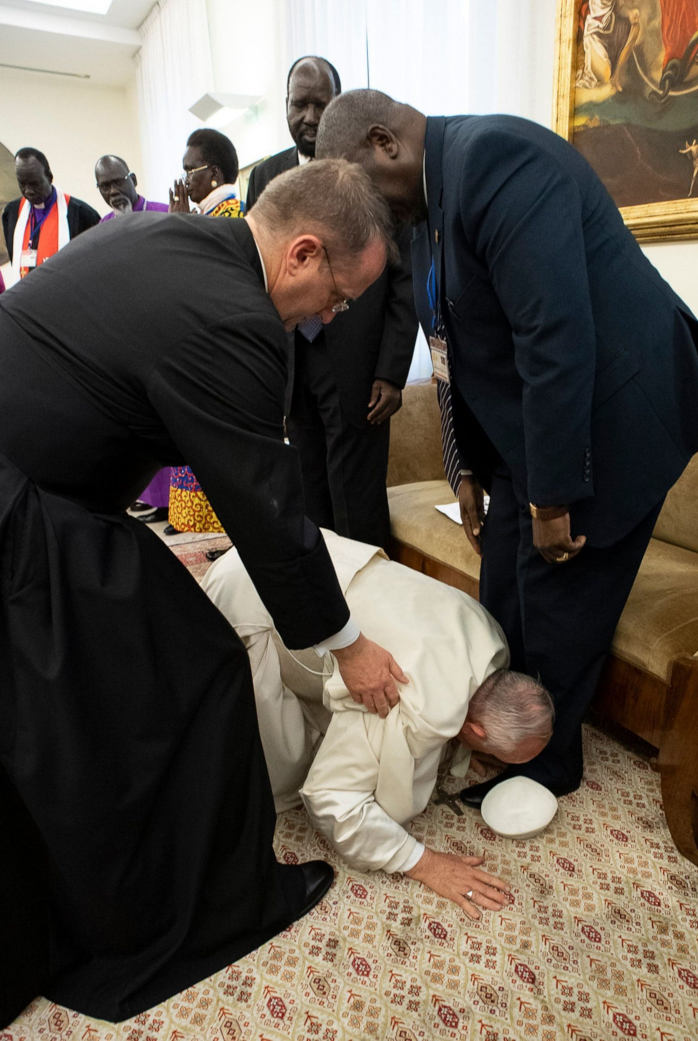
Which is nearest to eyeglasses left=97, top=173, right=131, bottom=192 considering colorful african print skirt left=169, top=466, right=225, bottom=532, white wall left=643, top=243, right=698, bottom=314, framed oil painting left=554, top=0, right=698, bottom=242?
colorful african print skirt left=169, top=466, right=225, bottom=532

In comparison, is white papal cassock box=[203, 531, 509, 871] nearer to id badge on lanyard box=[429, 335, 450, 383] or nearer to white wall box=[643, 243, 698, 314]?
id badge on lanyard box=[429, 335, 450, 383]

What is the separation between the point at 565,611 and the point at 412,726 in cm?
41

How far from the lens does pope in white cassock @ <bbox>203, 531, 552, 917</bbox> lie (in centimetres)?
122

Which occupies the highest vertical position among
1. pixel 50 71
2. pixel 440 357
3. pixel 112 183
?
pixel 50 71

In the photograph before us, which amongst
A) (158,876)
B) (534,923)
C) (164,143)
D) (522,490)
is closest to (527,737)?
(534,923)

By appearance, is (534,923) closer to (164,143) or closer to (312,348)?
(312,348)

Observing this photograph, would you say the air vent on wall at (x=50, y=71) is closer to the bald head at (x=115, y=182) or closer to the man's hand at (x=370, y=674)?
the bald head at (x=115, y=182)

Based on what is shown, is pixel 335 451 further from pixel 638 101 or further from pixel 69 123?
pixel 69 123

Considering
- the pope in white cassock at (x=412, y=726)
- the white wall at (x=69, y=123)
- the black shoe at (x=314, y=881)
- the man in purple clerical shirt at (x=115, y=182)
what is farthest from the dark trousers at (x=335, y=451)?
the white wall at (x=69, y=123)

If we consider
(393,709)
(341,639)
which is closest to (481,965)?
(393,709)

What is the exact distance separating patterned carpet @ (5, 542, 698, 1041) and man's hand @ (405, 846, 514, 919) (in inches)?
0.9

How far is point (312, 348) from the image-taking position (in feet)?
6.78

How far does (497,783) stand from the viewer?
5.01 ft

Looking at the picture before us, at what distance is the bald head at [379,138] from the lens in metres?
1.10
